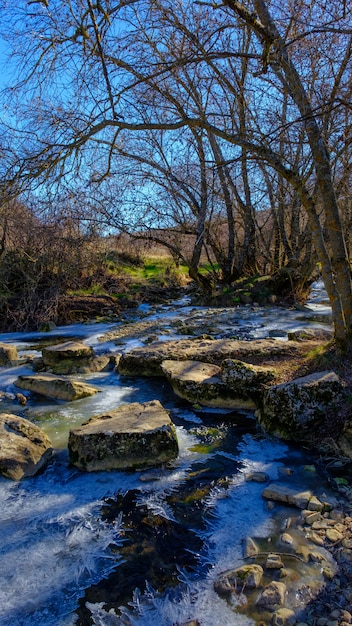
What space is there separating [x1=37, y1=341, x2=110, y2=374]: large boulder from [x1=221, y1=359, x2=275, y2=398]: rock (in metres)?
2.98

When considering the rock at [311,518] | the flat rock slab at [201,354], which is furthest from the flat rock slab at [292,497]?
the flat rock slab at [201,354]

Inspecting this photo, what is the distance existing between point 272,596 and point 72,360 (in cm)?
613

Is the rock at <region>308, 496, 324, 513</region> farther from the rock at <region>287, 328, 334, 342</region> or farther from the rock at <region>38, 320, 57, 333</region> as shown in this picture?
the rock at <region>38, 320, 57, 333</region>

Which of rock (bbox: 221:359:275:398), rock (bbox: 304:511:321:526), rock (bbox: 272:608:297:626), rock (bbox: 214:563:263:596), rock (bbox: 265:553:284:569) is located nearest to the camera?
rock (bbox: 272:608:297:626)

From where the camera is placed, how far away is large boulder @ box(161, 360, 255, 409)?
19.9 feet

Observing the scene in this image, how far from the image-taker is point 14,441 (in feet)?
14.7

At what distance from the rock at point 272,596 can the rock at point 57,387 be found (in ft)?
14.0

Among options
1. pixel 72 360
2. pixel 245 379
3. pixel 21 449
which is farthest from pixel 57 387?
pixel 245 379

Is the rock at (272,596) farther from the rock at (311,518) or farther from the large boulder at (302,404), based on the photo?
the large boulder at (302,404)

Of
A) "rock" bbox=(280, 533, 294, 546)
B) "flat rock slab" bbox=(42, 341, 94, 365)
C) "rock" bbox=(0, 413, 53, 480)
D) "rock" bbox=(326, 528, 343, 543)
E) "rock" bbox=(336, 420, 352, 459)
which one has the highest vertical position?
"flat rock slab" bbox=(42, 341, 94, 365)

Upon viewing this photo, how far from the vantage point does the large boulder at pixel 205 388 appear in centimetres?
605

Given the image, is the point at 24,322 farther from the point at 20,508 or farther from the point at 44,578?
the point at 44,578

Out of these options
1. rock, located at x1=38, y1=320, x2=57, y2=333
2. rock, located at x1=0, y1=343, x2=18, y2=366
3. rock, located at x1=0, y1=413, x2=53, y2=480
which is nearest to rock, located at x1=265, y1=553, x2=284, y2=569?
rock, located at x1=0, y1=413, x2=53, y2=480

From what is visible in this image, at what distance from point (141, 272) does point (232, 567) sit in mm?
19342
